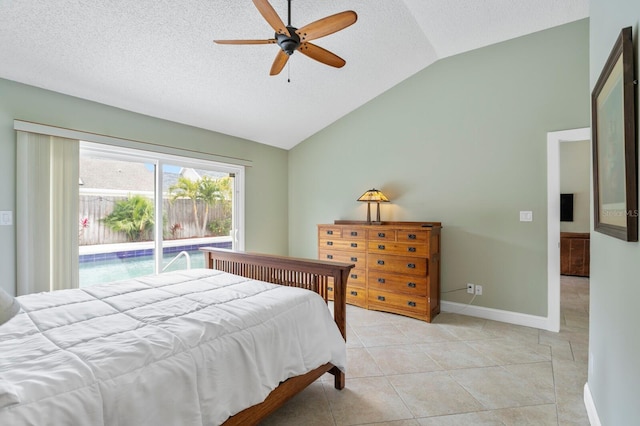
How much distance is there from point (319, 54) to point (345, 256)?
97.9 inches

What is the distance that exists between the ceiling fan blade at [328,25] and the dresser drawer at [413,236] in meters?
2.22

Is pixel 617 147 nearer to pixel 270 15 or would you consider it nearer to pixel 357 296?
pixel 270 15

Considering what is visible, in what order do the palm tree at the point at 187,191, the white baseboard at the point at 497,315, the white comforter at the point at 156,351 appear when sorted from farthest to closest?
1. the palm tree at the point at 187,191
2. the white baseboard at the point at 497,315
3. the white comforter at the point at 156,351

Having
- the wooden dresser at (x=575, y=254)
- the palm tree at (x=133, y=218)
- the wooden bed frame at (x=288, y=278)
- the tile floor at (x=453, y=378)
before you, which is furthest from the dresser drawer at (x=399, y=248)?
the wooden dresser at (x=575, y=254)

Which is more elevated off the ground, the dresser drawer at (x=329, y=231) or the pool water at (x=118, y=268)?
the dresser drawer at (x=329, y=231)

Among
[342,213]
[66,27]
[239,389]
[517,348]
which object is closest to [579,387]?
[517,348]

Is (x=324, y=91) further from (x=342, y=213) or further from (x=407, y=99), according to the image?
(x=342, y=213)

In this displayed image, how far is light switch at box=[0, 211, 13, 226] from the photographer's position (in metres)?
2.51

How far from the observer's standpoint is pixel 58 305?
5.55 feet

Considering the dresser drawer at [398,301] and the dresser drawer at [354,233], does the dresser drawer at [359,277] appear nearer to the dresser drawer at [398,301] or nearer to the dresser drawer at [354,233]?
the dresser drawer at [398,301]

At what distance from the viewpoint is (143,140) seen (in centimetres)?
337

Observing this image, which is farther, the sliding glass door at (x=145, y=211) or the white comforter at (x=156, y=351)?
the sliding glass door at (x=145, y=211)

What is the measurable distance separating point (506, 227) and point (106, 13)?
159 inches

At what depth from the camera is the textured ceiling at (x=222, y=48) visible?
2.24 meters
